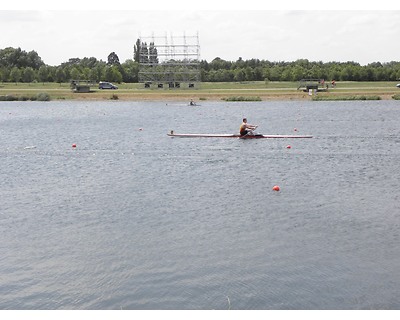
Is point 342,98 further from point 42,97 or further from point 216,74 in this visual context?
point 216,74

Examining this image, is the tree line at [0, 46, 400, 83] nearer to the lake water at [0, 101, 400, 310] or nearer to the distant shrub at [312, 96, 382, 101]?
the distant shrub at [312, 96, 382, 101]

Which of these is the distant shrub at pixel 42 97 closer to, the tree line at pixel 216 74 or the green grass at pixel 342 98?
the tree line at pixel 216 74

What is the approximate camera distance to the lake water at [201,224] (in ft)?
44.7

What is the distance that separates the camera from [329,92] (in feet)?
273

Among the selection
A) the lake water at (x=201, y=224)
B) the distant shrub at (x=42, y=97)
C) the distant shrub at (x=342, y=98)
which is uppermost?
the distant shrub at (x=42, y=97)

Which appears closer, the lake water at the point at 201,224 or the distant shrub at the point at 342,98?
the lake water at the point at 201,224

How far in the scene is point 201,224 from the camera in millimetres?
18891

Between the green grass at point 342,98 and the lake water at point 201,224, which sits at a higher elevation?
the green grass at point 342,98

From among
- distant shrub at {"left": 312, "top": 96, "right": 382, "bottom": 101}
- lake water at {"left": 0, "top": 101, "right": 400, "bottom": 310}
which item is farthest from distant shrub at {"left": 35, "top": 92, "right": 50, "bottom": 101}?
lake water at {"left": 0, "top": 101, "right": 400, "bottom": 310}

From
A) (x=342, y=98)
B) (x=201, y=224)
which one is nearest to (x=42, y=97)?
(x=342, y=98)

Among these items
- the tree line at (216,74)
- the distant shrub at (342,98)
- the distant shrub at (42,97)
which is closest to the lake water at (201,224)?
the distant shrub at (342,98)

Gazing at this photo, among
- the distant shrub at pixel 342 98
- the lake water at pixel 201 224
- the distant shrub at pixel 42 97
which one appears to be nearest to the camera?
the lake water at pixel 201 224

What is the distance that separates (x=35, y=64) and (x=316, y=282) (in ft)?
451

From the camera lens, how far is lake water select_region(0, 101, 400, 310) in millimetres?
13633
